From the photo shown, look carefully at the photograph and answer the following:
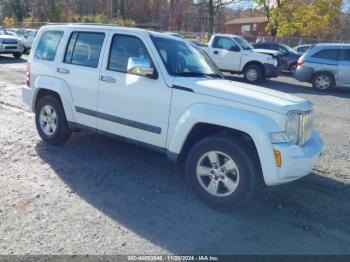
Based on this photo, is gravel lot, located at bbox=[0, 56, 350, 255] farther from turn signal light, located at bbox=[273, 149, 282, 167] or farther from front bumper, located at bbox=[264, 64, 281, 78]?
front bumper, located at bbox=[264, 64, 281, 78]

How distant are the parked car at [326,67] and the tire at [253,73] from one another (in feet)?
5.05

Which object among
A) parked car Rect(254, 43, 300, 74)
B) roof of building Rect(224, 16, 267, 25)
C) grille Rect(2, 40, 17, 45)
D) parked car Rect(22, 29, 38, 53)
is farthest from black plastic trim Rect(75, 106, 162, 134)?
roof of building Rect(224, 16, 267, 25)

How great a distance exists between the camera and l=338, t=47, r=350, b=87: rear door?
13.2 m

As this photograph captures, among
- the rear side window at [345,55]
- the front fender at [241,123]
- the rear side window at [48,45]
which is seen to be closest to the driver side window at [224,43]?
the rear side window at [345,55]

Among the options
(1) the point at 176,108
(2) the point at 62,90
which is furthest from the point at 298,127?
(2) the point at 62,90

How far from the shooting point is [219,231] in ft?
11.7

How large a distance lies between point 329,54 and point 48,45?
37.0 feet

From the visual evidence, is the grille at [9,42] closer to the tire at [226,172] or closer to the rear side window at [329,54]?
the rear side window at [329,54]

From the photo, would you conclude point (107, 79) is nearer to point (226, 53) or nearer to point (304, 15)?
point (226, 53)

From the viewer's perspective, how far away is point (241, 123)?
373 centimetres

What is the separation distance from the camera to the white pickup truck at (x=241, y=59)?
14820mm

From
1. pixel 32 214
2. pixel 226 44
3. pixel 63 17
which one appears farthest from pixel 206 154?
pixel 63 17

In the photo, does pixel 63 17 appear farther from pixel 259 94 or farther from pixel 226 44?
pixel 259 94

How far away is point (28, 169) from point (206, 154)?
2511 mm
